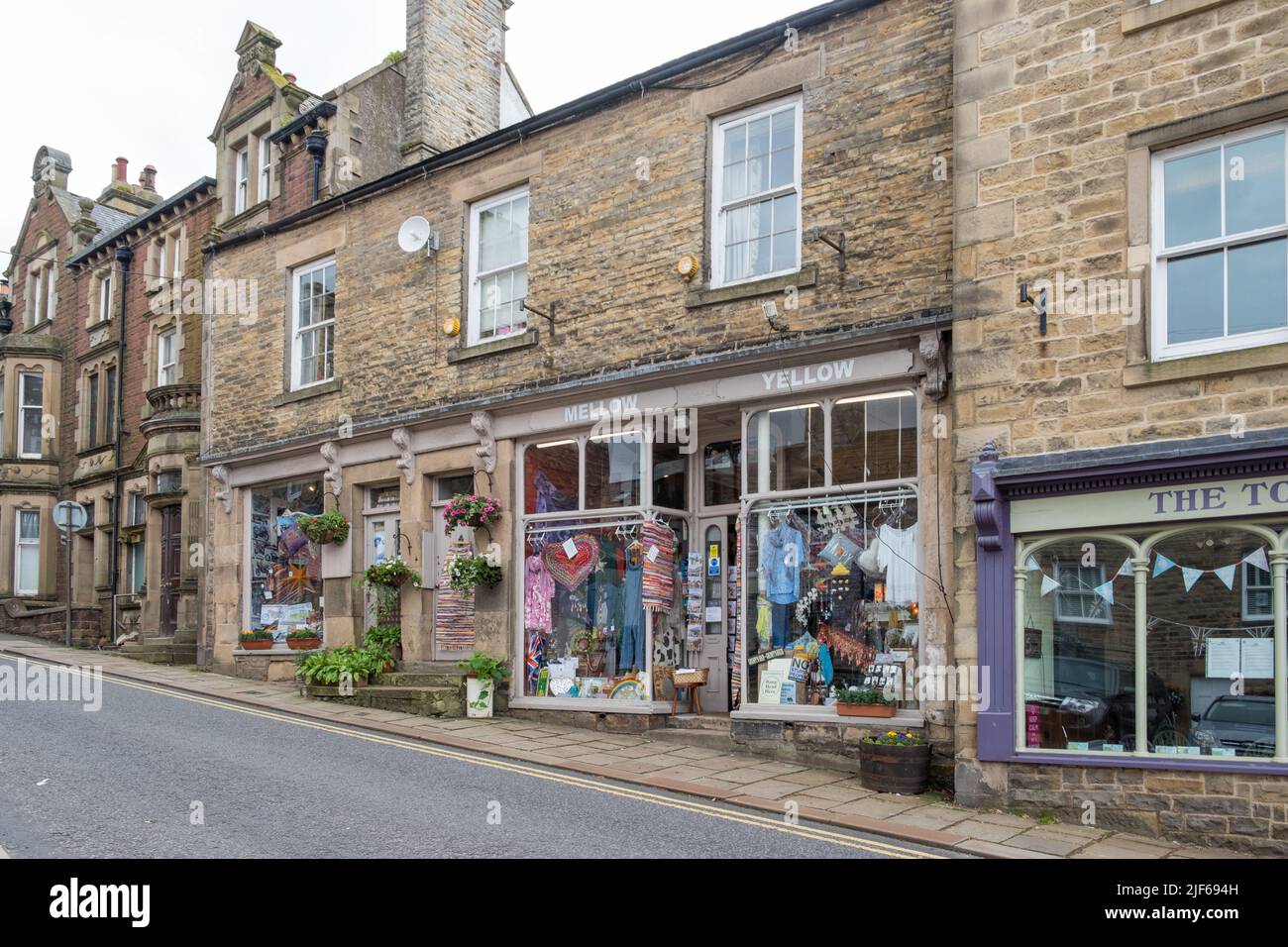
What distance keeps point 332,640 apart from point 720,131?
30.1 feet

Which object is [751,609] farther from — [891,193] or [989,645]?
Answer: [891,193]

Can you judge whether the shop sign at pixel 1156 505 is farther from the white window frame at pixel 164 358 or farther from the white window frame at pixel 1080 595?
the white window frame at pixel 164 358

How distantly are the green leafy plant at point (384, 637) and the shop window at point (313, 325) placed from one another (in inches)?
160

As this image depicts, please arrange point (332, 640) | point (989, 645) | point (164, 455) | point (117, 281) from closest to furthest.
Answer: point (989, 645) < point (332, 640) < point (164, 455) < point (117, 281)

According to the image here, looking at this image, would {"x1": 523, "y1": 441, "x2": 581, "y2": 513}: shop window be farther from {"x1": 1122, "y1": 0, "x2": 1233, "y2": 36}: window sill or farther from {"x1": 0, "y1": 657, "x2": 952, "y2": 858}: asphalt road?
{"x1": 1122, "y1": 0, "x2": 1233, "y2": 36}: window sill

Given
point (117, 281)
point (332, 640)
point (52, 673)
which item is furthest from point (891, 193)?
point (117, 281)

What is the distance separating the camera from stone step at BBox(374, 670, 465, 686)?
14.0 meters

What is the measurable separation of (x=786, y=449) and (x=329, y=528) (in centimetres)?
770

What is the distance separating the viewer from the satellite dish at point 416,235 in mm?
15391

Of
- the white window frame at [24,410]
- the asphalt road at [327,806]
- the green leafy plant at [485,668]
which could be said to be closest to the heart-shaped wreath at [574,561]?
the green leafy plant at [485,668]

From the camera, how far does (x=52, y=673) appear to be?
1734cm

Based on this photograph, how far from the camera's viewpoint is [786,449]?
11.7 m

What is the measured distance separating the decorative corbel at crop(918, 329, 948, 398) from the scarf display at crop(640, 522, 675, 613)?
152 inches

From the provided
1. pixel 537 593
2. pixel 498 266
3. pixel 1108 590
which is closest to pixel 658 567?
pixel 537 593
